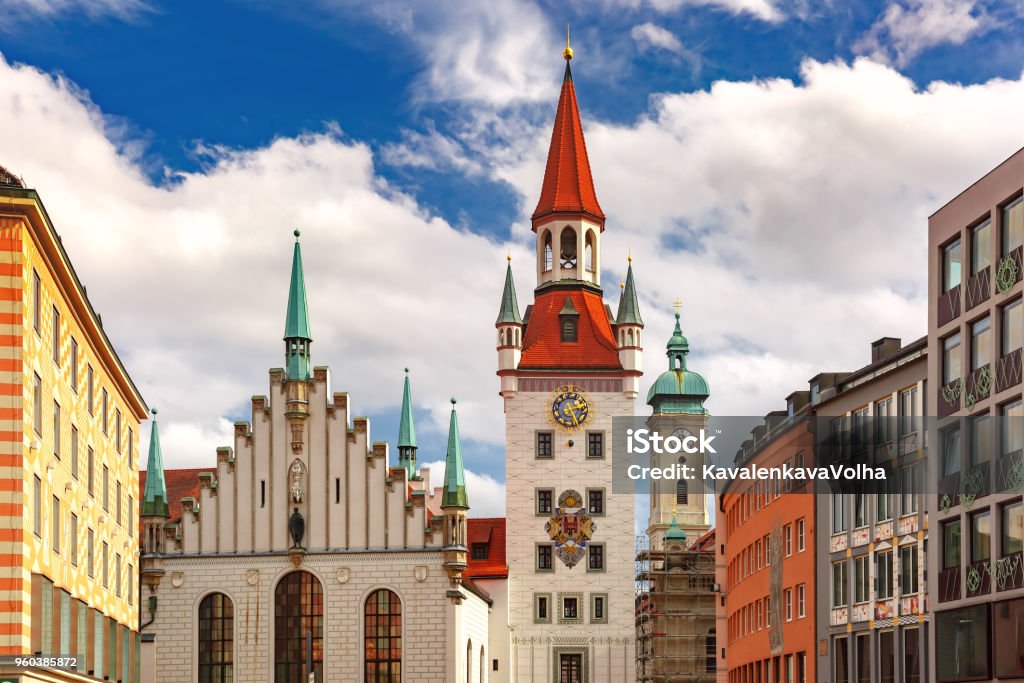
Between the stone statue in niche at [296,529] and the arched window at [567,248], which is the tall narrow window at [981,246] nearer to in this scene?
the stone statue in niche at [296,529]

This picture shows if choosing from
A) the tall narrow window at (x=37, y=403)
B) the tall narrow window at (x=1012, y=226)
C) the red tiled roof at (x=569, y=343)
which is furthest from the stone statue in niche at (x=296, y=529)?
the tall narrow window at (x=1012, y=226)

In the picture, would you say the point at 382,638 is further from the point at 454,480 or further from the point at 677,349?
the point at 677,349

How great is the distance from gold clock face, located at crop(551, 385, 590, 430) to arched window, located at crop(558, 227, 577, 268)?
356 inches

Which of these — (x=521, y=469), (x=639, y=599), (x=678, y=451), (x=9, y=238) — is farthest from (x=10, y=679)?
(x=678, y=451)

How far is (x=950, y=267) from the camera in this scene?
47781 mm

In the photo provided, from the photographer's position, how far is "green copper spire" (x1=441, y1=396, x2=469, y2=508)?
74188mm

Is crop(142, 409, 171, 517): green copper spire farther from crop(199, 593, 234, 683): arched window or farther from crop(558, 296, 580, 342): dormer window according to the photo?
crop(558, 296, 580, 342): dormer window

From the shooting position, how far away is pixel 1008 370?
4281 cm

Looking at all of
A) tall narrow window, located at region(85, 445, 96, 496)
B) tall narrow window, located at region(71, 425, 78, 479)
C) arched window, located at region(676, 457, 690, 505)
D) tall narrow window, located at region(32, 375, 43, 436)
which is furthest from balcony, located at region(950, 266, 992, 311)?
arched window, located at region(676, 457, 690, 505)

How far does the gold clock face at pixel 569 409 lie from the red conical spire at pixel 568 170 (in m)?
11.5

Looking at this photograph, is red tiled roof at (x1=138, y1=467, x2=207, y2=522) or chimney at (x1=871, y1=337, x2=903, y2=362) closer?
chimney at (x1=871, y1=337, x2=903, y2=362)

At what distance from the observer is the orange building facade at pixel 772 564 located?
59.8 m

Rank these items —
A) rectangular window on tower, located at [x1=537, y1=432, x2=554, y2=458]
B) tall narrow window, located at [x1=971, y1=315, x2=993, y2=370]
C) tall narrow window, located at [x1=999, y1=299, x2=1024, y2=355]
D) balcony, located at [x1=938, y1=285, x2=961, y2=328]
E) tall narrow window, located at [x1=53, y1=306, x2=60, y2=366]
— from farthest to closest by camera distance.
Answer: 1. rectangular window on tower, located at [x1=537, y1=432, x2=554, y2=458]
2. balcony, located at [x1=938, y1=285, x2=961, y2=328]
3. tall narrow window, located at [x1=971, y1=315, x2=993, y2=370]
4. tall narrow window, located at [x1=999, y1=299, x2=1024, y2=355]
5. tall narrow window, located at [x1=53, y1=306, x2=60, y2=366]

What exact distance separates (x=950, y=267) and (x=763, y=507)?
2279cm
